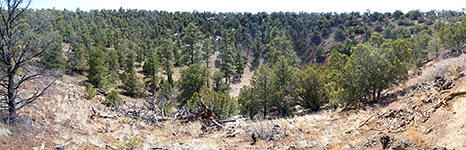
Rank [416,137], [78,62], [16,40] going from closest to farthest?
[416,137] < [16,40] < [78,62]

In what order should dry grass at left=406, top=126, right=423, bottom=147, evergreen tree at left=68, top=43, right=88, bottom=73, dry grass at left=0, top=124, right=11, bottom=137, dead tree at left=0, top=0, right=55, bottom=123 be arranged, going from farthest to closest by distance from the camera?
evergreen tree at left=68, top=43, right=88, bottom=73 < dead tree at left=0, top=0, right=55, bottom=123 < dry grass at left=0, top=124, right=11, bottom=137 < dry grass at left=406, top=126, right=423, bottom=147

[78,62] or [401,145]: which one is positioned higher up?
[78,62]

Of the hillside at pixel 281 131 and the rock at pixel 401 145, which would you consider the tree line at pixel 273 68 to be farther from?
the rock at pixel 401 145

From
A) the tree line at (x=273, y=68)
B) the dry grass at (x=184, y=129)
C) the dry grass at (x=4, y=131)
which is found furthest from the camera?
the tree line at (x=273, y=68)

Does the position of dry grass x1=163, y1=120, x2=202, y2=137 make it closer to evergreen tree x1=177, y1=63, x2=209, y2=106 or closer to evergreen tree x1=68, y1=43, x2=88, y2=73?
evergreen tree x1=177, y1=63, x2=209, y2=106

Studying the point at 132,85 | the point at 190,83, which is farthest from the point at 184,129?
the point at 132,85

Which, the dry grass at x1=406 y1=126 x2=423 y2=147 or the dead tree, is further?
the dead tree

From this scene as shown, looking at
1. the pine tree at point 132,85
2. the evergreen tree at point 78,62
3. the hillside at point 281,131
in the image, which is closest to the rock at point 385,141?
the hillside at point 281,131

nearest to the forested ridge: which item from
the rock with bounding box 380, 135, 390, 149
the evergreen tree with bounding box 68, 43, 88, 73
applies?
the evergreen tree with bounding box 68, 43, 88, 73

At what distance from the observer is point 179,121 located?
1256 cm

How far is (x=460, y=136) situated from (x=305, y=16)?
14093 centimetres

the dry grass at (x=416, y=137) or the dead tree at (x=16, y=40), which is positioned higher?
the dead tree at (x=16, y=40)

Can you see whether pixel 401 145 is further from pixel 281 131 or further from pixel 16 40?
pixel 16 40

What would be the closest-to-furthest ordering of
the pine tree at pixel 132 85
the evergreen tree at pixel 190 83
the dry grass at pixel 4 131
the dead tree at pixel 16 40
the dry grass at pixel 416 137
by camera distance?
1. the dry grass at pixel 416 137
2. the dry grass at pixel 4 131
3. the dead tree at pixel 16 40
4. the evergreen tree at pixel 190 83
5. the pine tree at pixel 132 85
